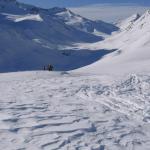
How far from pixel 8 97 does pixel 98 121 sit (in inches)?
174

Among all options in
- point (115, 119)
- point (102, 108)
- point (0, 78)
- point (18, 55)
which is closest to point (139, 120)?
point (115, 119)

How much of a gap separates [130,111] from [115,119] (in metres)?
1.07

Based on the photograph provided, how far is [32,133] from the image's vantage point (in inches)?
407

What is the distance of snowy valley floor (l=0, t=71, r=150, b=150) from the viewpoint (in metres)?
9.81

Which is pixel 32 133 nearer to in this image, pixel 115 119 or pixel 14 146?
pixel 14 146

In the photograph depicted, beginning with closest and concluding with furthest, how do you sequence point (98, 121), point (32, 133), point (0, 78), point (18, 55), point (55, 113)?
point (32, 133) < point (98, 121) < point (55, 113) < point (0, 78) < point (18, 55)

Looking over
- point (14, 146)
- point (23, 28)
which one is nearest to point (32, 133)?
point (14, 146)

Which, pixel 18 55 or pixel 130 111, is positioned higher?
pixel 18 55

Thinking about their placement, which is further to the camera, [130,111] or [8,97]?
[8,97]

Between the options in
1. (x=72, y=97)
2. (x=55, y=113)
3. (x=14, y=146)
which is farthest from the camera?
(x=72, y=97)

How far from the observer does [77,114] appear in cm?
1226

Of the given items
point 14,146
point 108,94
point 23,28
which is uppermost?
point 23,28

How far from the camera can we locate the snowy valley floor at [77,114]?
9812 mm

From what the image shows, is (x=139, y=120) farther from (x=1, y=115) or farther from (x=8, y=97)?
(x=8, y=97)
